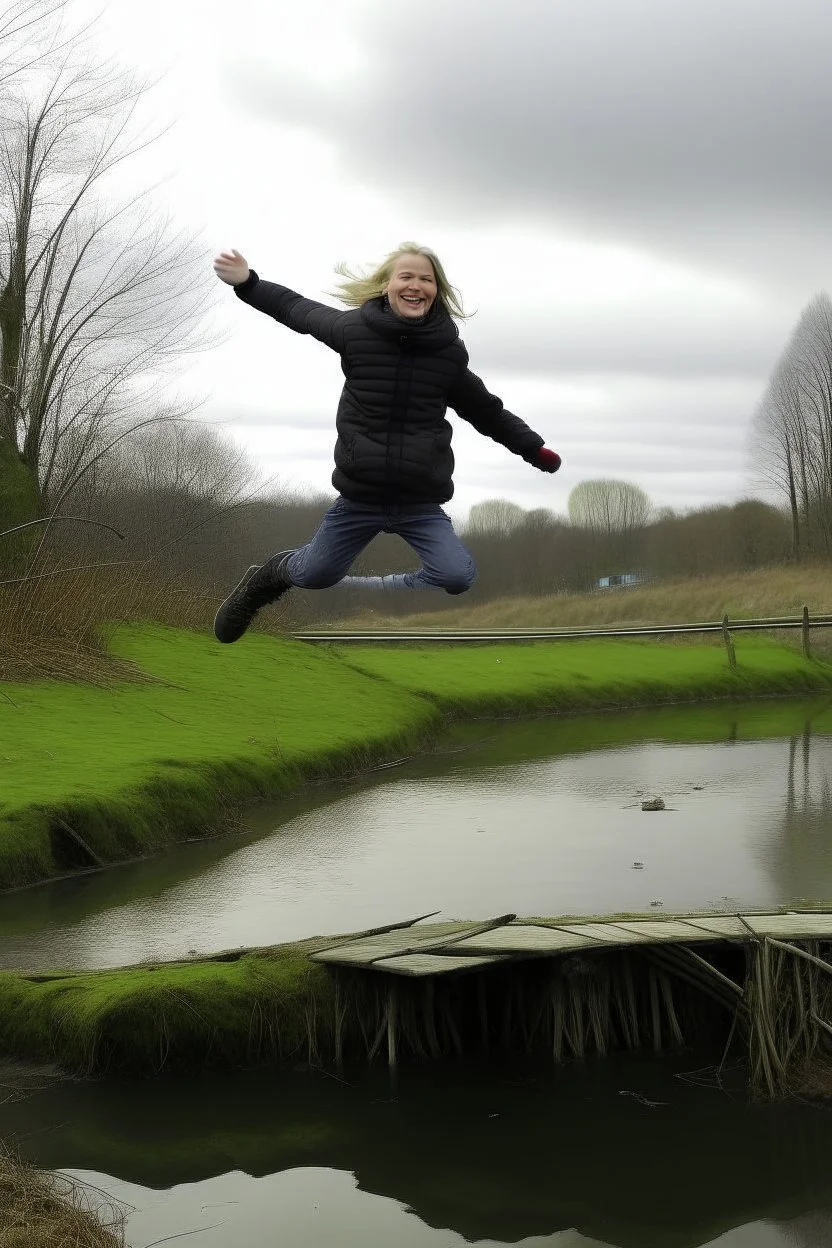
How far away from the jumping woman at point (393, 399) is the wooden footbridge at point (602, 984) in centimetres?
408

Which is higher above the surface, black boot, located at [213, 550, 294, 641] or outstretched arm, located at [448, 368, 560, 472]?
outstretched arm, located at [448, 368, 560, 472]

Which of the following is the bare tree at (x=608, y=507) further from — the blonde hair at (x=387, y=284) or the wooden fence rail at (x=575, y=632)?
the blonde hair at (x=387, y=284)

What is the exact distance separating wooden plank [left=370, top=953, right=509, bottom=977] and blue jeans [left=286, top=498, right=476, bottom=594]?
3.77m

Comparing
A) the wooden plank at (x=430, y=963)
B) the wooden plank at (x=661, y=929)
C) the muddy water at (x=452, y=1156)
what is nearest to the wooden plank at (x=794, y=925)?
the wooden plank at (x=661, y=929)

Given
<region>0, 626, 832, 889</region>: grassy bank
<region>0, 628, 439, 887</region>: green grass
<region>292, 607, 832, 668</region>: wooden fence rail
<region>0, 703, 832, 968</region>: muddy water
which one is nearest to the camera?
<region>0, 703, 832, 968</region>: muddy water

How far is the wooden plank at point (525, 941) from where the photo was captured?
887 centimetres

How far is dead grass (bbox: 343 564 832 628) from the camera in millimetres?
45438

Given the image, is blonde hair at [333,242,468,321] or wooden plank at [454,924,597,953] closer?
blonde hair at [333,242,468,321]

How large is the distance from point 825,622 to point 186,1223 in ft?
118

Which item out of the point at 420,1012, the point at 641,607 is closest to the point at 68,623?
the point at 420,1012

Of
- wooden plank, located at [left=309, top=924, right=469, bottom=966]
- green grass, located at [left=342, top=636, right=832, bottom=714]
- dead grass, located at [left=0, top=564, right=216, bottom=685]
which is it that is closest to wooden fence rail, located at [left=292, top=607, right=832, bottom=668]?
green grass, located at [left=342, top=636, right=832, bottom=714]

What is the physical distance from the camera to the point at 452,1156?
846cm

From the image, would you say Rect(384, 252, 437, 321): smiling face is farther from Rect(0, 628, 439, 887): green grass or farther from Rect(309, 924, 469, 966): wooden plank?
Rect(0, 628, 439, 887): green grass

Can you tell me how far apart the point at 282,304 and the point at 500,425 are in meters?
1.02
